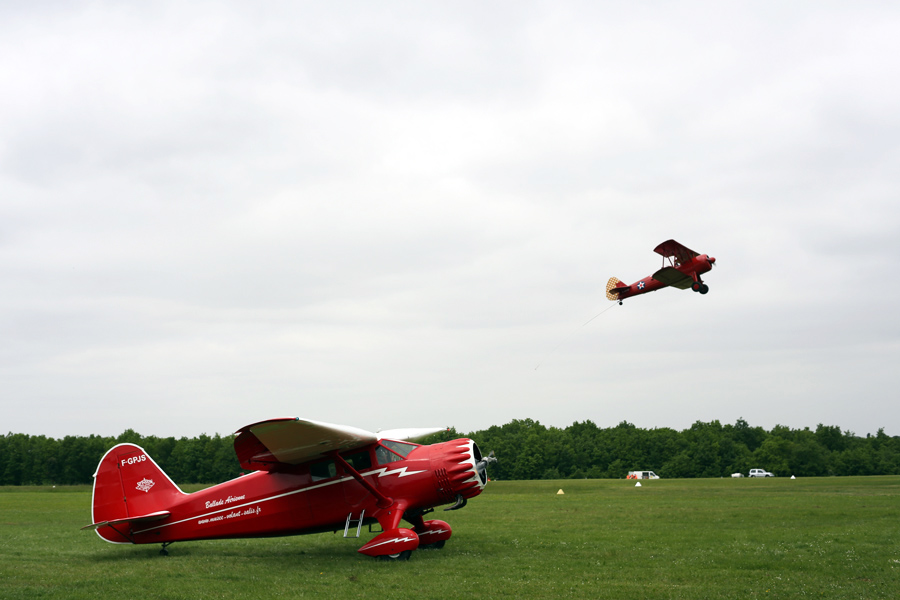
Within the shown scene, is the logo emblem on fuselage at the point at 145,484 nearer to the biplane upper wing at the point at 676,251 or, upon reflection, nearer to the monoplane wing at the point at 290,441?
the monoplane wing at the point at 290,441

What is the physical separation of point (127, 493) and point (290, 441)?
5.66 metres

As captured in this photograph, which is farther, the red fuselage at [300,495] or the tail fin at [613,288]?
the tail fin at [613,288]

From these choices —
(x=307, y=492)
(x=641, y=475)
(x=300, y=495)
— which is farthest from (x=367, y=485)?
(x=641, y=475)

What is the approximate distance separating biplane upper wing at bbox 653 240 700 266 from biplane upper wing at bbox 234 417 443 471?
15572 mm

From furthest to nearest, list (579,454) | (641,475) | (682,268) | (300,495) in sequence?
(579,454)
(641,475)
(682,268)
(300,495)

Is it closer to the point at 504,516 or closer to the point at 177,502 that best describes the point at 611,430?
the point at 504,516

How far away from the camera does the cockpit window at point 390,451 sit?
15.6 meters

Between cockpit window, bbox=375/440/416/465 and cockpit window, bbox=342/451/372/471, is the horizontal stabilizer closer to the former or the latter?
cockpit window, bbox=342/451/372/471

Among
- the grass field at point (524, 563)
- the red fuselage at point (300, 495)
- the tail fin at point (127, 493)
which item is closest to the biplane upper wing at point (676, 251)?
the grass field at point (524, 563)

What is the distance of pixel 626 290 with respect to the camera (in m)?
28.9

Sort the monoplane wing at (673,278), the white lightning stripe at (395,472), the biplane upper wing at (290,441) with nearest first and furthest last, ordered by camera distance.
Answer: the biplane upper wing at (290,441), the white lightning stripe at (395,472), the monoplane wing at (673,278)

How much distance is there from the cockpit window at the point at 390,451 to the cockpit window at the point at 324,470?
44.3 inches

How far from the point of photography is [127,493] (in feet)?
54.2

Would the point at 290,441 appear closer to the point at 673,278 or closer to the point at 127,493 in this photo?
the point at 127,493
